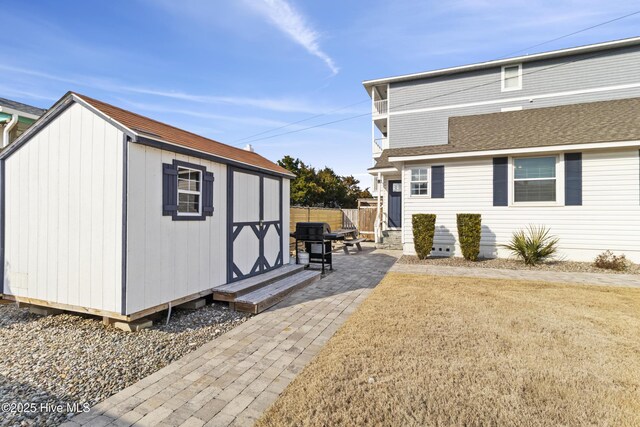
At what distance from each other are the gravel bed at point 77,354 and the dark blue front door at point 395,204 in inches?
457

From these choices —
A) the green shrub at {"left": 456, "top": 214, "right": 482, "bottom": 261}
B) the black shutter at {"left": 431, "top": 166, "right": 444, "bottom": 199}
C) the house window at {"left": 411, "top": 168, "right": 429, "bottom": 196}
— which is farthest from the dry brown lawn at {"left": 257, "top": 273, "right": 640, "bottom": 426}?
the house window at {"left": 411, "top": 168, "right": 429, "bottom": 196}

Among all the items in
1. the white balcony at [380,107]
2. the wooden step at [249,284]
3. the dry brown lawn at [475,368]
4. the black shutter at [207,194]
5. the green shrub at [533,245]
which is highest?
the white balcony at [380,107]

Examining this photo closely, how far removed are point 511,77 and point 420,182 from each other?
9.76 meters

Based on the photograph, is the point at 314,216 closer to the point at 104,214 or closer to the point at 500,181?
the point at 500,181

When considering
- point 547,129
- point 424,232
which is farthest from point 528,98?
point 424,232

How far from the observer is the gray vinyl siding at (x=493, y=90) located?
1374cm

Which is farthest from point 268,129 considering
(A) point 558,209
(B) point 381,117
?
(A) point 558,209

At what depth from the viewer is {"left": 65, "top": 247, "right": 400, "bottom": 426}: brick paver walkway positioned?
7.60 feet

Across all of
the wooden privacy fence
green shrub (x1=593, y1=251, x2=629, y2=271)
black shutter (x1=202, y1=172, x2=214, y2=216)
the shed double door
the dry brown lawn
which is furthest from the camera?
the wooden privacy fence

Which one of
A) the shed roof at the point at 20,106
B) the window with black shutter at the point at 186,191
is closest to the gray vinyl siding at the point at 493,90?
the window with black shutter at the point at 186,191

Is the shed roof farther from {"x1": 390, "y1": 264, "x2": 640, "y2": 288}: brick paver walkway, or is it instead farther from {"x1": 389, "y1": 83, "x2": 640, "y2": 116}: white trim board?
{"x1": 389, "y1": 83, "x2": 640, "y2": 116}: white trim board

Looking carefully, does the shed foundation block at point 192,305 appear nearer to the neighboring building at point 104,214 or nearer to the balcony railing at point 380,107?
the neighboring building at point 104,214

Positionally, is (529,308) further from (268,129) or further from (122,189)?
(268,129)

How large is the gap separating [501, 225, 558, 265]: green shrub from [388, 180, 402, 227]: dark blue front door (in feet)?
19.5
